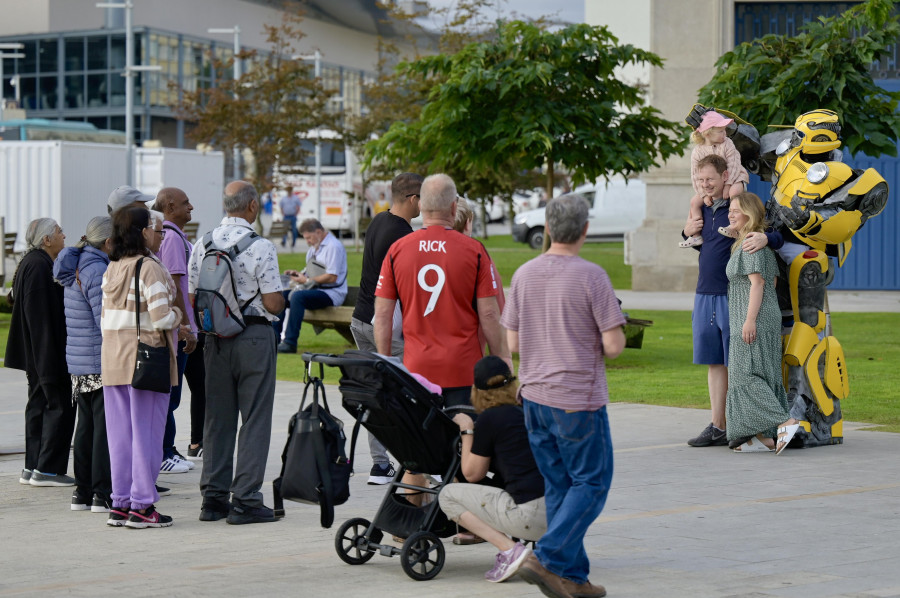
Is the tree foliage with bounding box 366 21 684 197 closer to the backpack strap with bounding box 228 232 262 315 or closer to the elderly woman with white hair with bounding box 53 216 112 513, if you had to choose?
the elderly woman with white hair with bounding box 53 216 112 513

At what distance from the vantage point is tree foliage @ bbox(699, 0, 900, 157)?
13.6m

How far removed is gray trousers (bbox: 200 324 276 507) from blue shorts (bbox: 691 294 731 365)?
12.4ft

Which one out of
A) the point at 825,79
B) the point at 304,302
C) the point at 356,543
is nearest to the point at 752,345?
the point at 356,543

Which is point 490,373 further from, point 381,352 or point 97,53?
point 97,53

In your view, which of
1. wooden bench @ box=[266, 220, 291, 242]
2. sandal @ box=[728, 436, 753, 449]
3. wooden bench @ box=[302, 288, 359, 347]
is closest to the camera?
sandal @ box=[728, 436, 753, 449]

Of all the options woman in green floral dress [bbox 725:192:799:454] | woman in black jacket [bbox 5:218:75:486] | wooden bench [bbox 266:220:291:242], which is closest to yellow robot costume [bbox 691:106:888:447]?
woman in green floral dress [bbox 725:192:799:454]

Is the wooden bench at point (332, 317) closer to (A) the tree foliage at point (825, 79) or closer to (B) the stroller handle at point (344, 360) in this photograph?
(A) the tree foliage at point (825, 79)

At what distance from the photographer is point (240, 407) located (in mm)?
8000

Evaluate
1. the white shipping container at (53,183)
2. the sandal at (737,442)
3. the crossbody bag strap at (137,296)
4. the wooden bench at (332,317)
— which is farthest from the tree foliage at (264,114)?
the crossbody bag strap at (137,296)

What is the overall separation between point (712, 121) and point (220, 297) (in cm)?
458

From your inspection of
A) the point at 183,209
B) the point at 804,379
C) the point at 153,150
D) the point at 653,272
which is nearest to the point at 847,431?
the point at 804,379

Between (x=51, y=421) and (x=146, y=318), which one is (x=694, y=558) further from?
(x=51, y=421)

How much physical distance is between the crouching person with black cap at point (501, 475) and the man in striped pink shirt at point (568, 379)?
27cm

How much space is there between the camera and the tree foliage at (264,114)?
42281 mm
